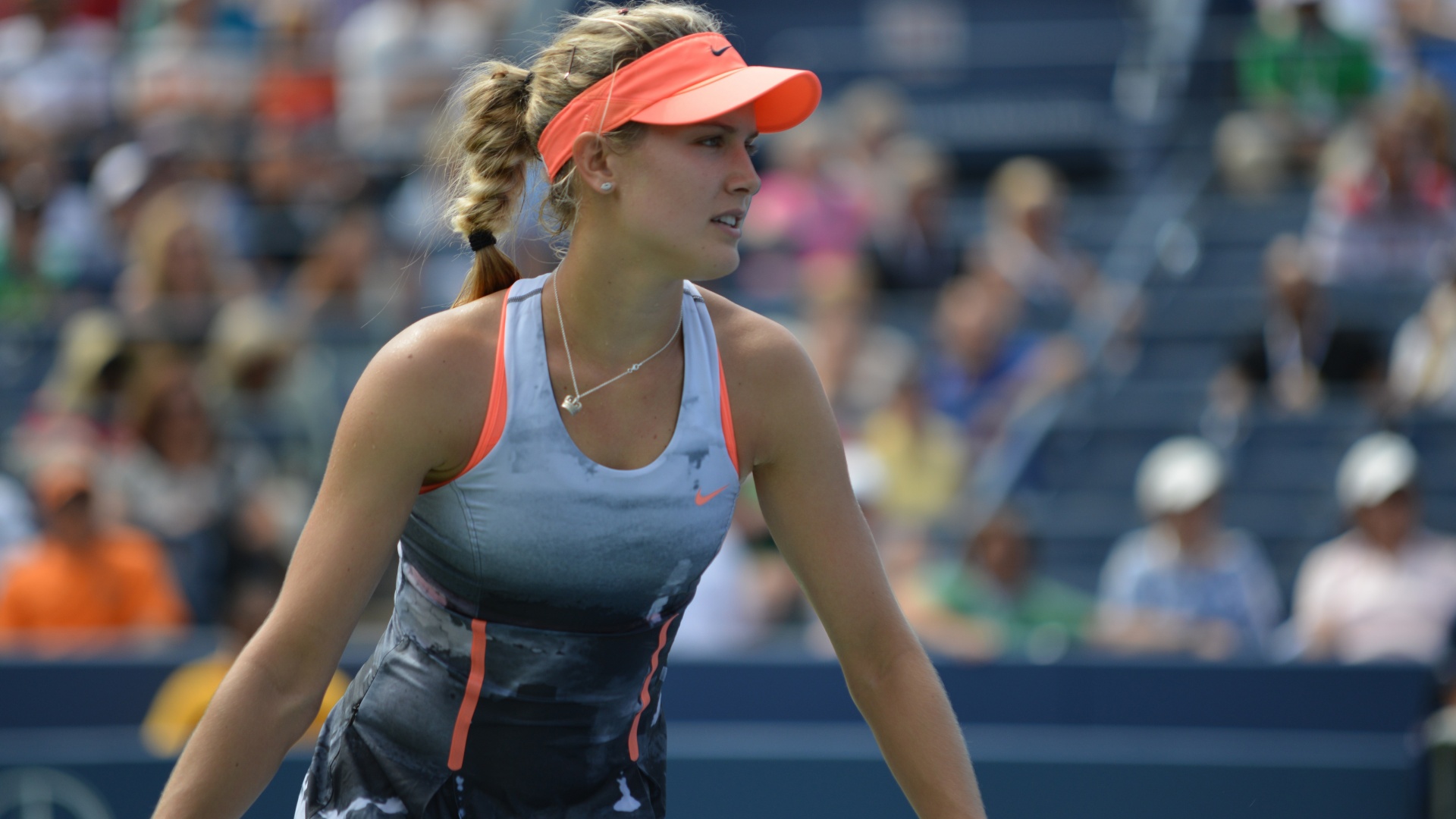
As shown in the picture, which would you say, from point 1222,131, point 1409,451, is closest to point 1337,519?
point 1409,451

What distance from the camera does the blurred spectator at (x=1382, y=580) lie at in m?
5.68

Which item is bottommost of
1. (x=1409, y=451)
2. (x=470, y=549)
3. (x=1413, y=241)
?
(x=1409, y=451)

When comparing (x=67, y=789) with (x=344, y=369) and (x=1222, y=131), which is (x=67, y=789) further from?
(x=1222, y=131)

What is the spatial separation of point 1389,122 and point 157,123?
20.7ft

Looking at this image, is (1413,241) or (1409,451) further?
(1413,241)

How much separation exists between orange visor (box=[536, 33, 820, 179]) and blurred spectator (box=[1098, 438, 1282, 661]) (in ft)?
13.3

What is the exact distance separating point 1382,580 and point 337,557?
4626mm

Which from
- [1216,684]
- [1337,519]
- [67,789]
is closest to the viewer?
[67,789]

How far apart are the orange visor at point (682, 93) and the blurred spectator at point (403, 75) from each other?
6.77 meters

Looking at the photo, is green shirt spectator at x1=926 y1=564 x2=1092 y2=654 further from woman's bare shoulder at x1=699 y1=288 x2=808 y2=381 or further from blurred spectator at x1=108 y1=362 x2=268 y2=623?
woman's bare shoulder at x1=699 y1=288 x2=808 y2=381

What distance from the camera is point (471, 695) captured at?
223cm

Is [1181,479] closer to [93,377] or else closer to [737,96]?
[737,96]

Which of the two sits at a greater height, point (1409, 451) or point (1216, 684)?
point (1409, 451)

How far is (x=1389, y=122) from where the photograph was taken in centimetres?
723
